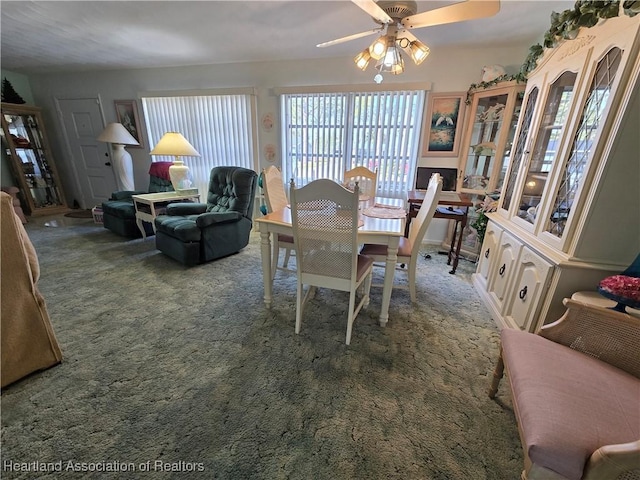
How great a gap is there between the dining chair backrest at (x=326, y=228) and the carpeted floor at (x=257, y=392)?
53 cm

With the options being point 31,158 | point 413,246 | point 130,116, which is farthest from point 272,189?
point 31,158

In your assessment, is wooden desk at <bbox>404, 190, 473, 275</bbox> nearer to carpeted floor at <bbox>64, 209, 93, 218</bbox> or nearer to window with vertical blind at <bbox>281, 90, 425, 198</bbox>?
window with vertical blind at <bbox>281, 90, 425, 198</bbox>

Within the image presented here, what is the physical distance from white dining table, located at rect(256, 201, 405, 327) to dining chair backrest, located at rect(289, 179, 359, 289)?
187 millimetres

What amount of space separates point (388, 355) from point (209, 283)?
1742mm

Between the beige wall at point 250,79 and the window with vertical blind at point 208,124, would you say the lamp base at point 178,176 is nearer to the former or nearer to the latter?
the window with vertical blind at point 208,124

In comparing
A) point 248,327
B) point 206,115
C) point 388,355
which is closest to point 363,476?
point 388,355

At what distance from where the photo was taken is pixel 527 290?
1.67 m

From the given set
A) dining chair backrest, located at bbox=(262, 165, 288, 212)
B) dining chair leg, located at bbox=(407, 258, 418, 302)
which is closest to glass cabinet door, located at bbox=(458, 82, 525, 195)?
dining chair leg, located at bbox=(407, 258, 418, 302)

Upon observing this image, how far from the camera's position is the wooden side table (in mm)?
3240

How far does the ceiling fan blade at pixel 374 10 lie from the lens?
4.38 ft

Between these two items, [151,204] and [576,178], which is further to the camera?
[151,204]

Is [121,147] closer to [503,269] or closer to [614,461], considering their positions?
[503,269]

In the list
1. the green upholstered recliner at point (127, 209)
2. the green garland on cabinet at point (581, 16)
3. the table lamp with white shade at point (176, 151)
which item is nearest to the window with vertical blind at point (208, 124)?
the green upholstered recliner at point (127, 209)

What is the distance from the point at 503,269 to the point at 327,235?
4.98ft
